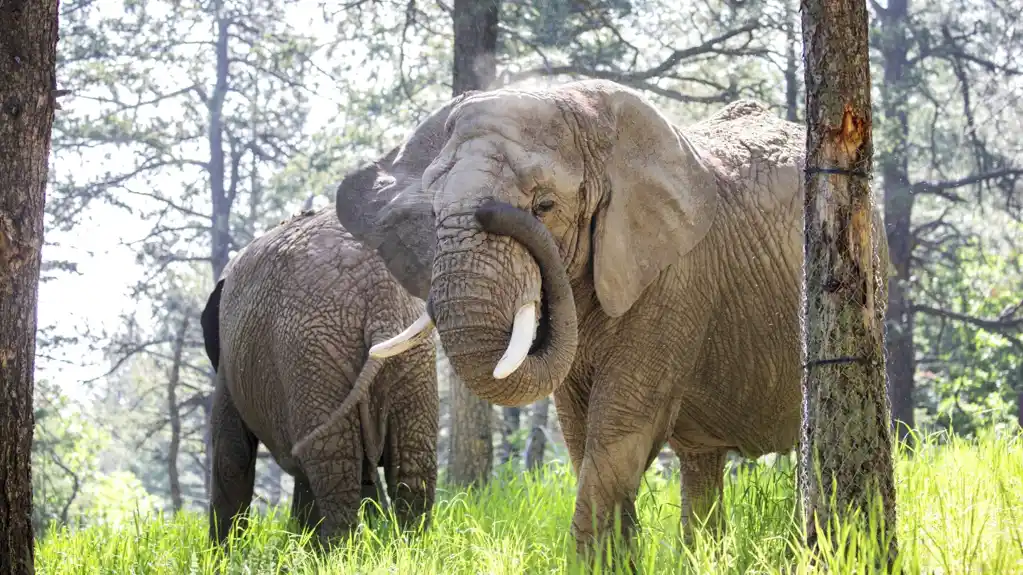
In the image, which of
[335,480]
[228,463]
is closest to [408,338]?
[335,480]

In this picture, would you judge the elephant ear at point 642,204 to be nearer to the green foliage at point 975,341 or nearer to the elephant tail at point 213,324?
the elephant tail at point 213,324

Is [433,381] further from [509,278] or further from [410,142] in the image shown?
[509,278]

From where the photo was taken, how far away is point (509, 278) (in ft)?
14.9

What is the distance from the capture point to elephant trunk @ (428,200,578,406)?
4418 mm

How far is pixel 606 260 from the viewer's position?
16.3 feet

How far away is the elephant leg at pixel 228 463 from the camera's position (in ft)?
25.0

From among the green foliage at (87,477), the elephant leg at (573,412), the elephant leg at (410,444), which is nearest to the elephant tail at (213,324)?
the elephant leg at (410,444)

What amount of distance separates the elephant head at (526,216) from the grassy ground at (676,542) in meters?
0.93

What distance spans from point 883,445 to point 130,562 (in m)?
4.03

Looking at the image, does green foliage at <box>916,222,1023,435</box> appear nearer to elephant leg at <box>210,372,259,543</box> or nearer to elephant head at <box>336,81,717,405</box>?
elephant leg at <box>210,372,259,543</box>

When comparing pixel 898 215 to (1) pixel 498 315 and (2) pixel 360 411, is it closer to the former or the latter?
(2) pixel 360 411

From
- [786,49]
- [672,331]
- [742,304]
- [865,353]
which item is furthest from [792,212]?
[786,49]

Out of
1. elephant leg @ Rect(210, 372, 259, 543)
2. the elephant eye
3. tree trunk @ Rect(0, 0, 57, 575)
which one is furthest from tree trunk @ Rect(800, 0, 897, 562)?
elephant leg @ Rect(210, 372, 259, 543)

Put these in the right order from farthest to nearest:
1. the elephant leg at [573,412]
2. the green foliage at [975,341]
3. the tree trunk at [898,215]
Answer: the green foliage at [975,341]
the tree trunk at [898,215]
the elephant leg at [573,412]
